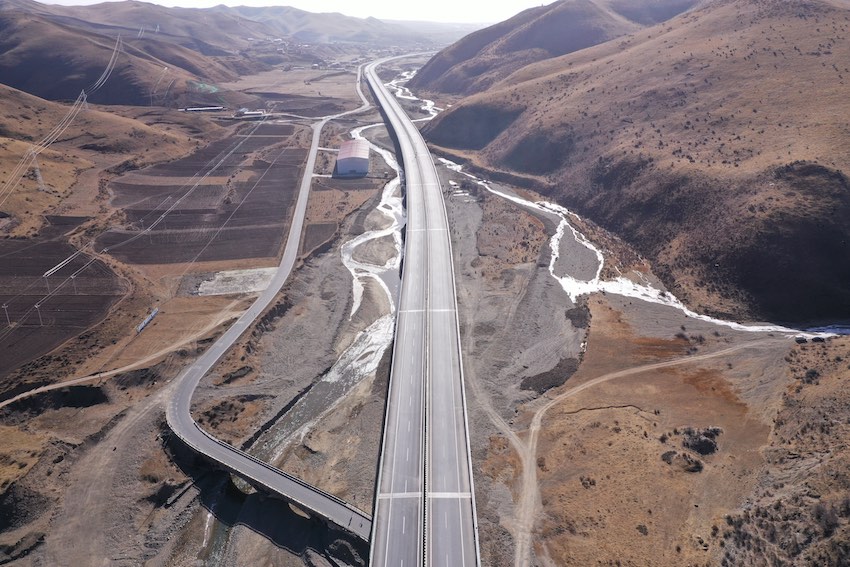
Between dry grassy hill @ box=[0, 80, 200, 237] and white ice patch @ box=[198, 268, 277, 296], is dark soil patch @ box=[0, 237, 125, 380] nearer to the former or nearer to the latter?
dry grassy hill @ box=[0, 80, 200, 237]

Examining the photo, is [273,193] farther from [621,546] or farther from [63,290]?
[621,546]

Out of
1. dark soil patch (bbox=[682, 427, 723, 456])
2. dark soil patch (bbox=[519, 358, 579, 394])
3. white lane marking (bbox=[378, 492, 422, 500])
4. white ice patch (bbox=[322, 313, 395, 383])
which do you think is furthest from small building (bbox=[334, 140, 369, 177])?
dark soil patch (bbox=[682, 427, 723, 456])

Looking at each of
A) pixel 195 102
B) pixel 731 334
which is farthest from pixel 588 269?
pixel 195 102

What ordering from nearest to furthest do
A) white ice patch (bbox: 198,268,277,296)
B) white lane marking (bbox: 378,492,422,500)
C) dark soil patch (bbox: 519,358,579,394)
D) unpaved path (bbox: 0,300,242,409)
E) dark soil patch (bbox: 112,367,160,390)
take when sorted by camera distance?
white lane marking (bbox: 378,492,422,500) → unpaved path (bbox: 0,300,242,409) → dark soil patch (bbox: 112,367,160,390) → dark soil patch (bbox: 519,358,579,394) → white ice patch (bbox: 198,268,277,296)

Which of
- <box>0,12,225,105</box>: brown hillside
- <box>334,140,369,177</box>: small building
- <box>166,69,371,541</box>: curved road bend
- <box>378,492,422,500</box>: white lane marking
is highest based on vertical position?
<box>0,12,225,105</box>: brown hillside

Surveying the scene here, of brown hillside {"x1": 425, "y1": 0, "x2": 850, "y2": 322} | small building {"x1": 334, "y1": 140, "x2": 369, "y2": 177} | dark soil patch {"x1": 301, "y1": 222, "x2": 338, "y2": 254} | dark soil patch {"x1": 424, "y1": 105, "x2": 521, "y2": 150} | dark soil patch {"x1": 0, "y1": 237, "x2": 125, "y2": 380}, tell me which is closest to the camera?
dark soil patch {"x1": 0, "y1": 237, "x2": 125, "y2": 380}

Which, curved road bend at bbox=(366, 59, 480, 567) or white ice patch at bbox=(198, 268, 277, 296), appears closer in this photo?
curved road bend at bbox=(366, 59, 480, 567)
